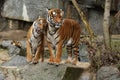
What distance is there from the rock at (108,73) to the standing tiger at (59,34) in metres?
0.61

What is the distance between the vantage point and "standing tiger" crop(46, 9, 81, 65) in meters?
6.59

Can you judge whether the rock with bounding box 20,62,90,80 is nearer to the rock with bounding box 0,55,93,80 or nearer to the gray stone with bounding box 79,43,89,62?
the rock with bounding box 0,55,93,80

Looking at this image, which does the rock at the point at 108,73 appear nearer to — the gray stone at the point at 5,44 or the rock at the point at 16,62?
the rock at the point at 16,62

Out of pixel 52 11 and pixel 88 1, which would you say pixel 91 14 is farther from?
pixel 52 11

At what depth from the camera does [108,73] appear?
7203 mm

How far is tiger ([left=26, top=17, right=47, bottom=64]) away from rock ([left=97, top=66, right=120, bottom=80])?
1114 millimetres

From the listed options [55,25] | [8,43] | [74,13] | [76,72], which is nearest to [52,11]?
[55,25]

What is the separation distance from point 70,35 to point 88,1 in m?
5.42

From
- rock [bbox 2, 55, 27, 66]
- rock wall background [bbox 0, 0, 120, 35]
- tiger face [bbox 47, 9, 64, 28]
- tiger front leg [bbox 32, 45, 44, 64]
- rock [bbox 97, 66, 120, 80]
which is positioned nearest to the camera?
tiger face [bbox 47, 9, 64, 28]

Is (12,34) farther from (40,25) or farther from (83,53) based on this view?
(40,25)

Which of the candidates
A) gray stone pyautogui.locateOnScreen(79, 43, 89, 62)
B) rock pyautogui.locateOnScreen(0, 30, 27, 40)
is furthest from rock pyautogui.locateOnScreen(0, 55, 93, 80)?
rock pyautogui.locateOnScreen(0, 30, 27, 40)

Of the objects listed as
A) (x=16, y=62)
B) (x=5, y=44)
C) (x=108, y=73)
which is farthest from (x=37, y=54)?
(x=5, y=44)

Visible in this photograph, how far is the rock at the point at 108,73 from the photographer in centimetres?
715

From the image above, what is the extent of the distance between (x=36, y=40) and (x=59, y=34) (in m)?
0.41
